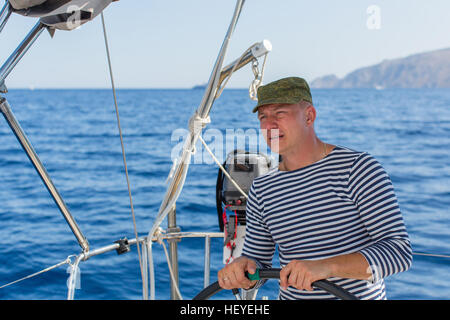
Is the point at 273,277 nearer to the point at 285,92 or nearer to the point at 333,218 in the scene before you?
the point at 333,218

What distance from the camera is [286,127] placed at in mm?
1193

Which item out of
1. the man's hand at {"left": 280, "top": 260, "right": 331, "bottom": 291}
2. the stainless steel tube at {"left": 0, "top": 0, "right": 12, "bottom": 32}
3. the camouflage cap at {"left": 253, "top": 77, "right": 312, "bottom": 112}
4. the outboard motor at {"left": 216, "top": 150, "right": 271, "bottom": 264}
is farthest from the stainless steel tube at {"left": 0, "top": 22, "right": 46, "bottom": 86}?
the outboard motor at {"left": 216, "top": 150, "right": 271, "bottom": 264}

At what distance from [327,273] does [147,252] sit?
799 mm

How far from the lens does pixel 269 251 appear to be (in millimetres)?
1271

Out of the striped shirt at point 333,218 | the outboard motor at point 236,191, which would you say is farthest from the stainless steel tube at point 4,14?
the outboard motor at point 236,191

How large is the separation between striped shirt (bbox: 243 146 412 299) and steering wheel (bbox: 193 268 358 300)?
122 mm

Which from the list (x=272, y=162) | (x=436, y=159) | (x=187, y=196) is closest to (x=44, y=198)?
(x=187, y=196)

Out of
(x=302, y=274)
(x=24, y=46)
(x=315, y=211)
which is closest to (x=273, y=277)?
(x=302, y=274)

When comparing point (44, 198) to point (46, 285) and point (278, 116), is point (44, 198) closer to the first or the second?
point (46, 285)

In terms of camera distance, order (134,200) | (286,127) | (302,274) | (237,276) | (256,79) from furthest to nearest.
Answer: (134,200) → (256,79) → (286,127) → (237,276) → (302,274)

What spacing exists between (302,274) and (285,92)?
47 cm

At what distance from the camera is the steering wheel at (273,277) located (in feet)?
2.96

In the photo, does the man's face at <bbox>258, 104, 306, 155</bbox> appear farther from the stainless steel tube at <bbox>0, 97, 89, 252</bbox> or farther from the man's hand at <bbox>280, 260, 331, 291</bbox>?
the stainless steel tube at <bbox>0, 97, 89, 252</bbox>

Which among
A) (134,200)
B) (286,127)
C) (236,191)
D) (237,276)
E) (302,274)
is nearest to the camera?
(302,274)
